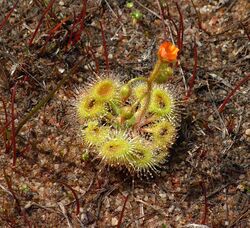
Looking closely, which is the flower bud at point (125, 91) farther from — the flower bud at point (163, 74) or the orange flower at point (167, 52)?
the orange flower at point (167, 52)

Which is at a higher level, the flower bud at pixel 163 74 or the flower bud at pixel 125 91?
the flower bud at pixel 125 91

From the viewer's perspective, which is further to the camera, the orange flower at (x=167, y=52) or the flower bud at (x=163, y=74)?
the flower bud at (x=163, y=74)

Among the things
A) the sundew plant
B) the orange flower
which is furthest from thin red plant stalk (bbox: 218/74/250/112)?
the orange flower

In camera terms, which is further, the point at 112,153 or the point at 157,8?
the point at 157,8

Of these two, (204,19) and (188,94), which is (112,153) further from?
(204,19)

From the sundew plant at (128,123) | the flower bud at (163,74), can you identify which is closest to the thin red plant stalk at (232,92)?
the sundew plant at (128,123)

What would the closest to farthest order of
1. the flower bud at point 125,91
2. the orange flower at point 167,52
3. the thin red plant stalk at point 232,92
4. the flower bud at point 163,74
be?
1. the orange flower at point 167,52
2. the flower bud at point 163,74
3. the flower bud at point 125,91
4. the thin red plant stalk at point 232,92

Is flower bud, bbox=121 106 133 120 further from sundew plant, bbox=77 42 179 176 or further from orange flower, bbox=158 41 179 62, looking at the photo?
orange flower, bbox=158 41 179 62

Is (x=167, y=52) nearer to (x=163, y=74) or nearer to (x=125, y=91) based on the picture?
(x=163, y=74)

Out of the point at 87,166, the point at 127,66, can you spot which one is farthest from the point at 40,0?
the point at 87,166
